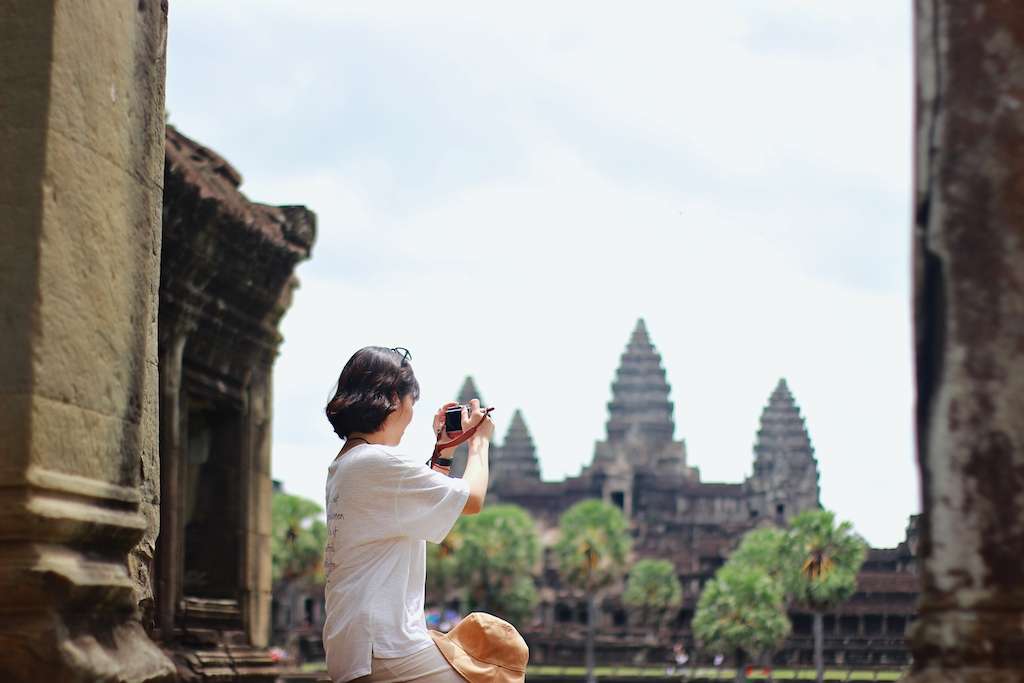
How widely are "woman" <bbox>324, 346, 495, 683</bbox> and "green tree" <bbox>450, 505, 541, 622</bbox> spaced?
6565 cm

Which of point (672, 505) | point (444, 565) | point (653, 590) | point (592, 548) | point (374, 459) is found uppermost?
point (672, 505)

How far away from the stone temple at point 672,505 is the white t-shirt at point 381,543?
66917 millimetres

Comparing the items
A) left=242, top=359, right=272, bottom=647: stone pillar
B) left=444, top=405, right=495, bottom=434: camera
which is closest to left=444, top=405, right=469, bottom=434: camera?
left=444, top=405, right=495, bottom=434: camera

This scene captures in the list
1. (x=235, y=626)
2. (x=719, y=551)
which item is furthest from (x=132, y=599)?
(x=719, y=551)

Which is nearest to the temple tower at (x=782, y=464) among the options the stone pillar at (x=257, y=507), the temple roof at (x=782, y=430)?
the temple roof at (x=782, y=430)

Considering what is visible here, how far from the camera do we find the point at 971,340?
384 cm

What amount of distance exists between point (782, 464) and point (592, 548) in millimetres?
30493

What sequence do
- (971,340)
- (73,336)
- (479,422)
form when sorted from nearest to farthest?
(971,340)
(73,336)
(479,422)

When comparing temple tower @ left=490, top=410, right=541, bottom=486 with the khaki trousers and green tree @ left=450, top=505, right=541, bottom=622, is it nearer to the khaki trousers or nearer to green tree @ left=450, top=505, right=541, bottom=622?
green tree @ left=450, top=505, right=541, bottom=622

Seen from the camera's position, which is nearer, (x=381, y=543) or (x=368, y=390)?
(x=381, y=543)

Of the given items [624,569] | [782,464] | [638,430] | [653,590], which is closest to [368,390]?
[624,569]

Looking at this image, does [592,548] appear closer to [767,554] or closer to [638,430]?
[767,554]

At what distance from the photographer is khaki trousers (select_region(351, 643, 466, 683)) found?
454 cm

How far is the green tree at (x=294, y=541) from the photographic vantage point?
2719 inches
